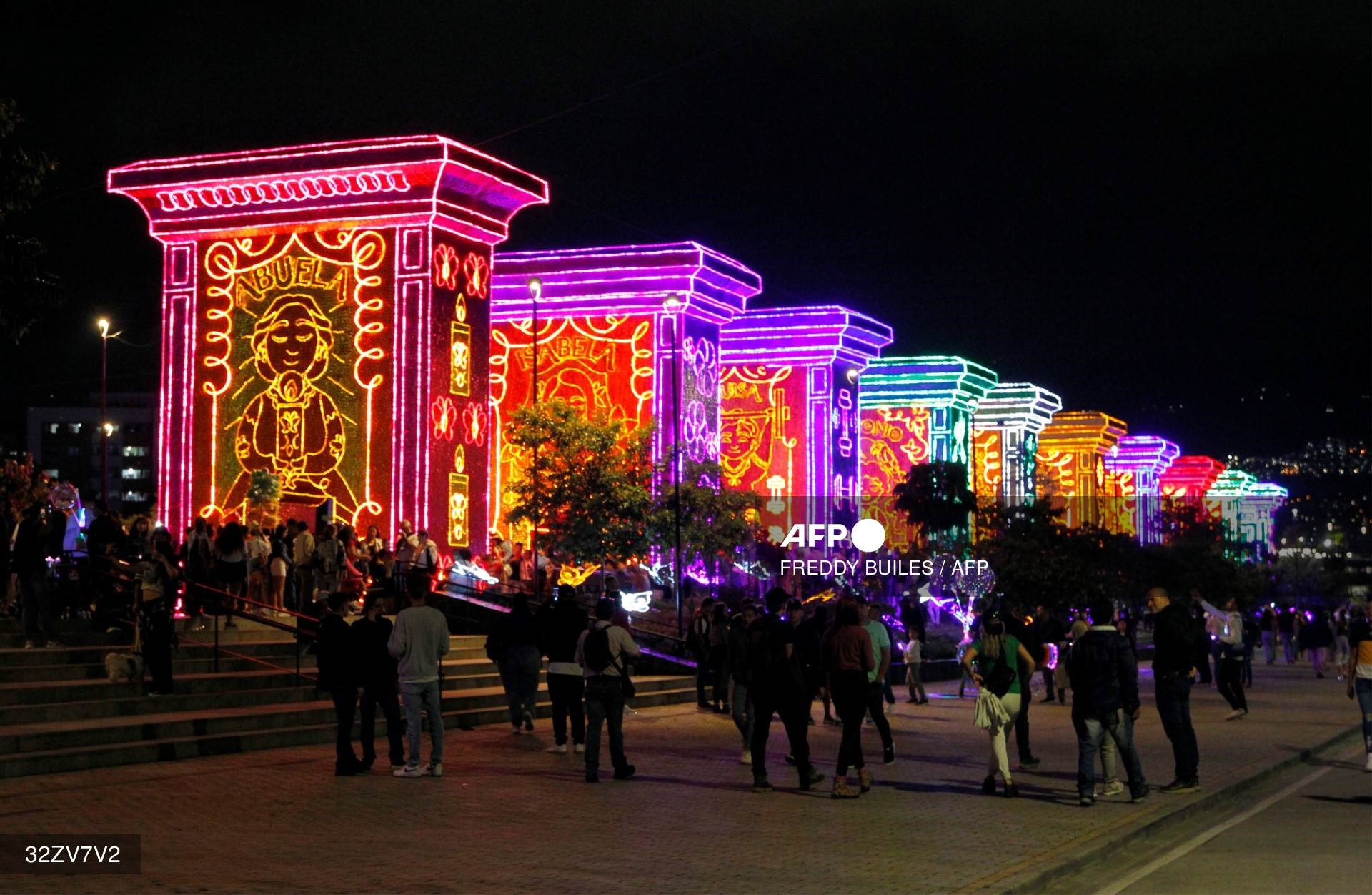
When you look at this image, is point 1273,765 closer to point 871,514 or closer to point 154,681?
point 154,681

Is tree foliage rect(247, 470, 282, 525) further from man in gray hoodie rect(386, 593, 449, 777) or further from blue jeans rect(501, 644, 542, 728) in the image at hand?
man in gray hoodie rect(386, 593, 449, 777)

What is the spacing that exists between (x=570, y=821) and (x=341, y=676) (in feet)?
12.0

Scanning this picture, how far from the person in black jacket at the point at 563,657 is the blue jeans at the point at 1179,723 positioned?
549cm

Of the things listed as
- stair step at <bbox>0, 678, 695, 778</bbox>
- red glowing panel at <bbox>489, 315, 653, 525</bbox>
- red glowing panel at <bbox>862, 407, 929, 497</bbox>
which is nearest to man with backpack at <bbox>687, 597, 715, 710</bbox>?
stair step at <bbox>0, 678, 695, 778</bbox>

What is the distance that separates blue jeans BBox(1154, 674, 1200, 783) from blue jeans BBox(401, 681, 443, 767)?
6.23m

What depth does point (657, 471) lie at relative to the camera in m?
44.7

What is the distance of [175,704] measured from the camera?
2014cm

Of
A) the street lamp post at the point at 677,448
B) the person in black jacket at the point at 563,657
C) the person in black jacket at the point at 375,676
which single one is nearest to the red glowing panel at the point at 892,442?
the street lamp post at the point at 677,448

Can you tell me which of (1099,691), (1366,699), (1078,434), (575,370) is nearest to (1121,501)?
(1078,434)

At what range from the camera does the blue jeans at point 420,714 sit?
16.7 m

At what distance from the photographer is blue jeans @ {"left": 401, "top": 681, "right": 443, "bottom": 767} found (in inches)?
656

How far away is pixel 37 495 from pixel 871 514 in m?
40.6

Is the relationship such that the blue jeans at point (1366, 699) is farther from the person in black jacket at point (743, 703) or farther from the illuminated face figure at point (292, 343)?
the illuminated face figure at point (292, 343)

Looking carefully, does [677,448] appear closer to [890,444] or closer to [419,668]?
[419,668]
